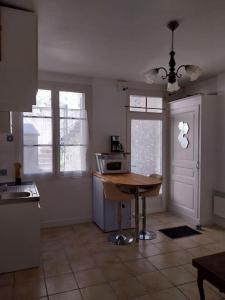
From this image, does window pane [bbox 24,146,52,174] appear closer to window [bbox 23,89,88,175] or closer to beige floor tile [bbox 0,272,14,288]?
window [bbox 23,89,88,175]

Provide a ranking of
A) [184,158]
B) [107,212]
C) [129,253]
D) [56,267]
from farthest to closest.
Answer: [184,158] → [107,212] → [129,253] → [56,267]

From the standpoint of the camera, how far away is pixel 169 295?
7.59 ft

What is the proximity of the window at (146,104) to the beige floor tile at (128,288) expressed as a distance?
9.91 ft

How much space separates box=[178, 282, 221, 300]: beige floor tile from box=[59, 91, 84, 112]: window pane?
10.1 ft

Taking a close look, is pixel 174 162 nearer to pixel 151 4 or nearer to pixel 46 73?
pixel 46 73

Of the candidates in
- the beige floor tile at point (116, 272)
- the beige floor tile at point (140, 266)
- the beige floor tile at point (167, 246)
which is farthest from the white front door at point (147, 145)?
the beige floor tile at point (116, 272)

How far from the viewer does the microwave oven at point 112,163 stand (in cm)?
412

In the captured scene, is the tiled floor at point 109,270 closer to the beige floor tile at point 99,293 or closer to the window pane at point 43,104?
the beige floor tile at point 99,293

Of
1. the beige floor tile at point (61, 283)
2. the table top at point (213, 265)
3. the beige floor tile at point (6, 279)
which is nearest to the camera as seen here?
the table top at point (213, 265)

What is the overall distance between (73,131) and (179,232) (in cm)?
240

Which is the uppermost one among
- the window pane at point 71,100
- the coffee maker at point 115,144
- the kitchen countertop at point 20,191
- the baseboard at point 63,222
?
the window pane at point 71,100

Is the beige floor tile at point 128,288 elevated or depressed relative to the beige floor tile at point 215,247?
depressed

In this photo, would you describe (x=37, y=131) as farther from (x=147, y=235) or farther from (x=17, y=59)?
(x=147, y=235)

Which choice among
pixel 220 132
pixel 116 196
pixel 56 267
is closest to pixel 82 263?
pixel 56 267
